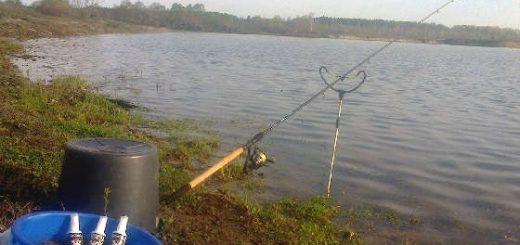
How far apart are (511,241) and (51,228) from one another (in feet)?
17.9

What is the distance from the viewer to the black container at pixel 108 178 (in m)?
4.04

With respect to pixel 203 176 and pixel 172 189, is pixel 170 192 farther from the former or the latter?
pixel 203 176

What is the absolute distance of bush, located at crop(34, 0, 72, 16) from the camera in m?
78.5

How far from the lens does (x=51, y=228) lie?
133 inches

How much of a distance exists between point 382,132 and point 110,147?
9480 millimetres

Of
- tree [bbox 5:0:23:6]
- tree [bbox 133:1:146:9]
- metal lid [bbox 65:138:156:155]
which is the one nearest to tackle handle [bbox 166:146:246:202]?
metal lid [bbox 65:138:156:155]

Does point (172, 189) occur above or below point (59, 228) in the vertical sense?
below

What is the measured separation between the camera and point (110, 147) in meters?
4.22

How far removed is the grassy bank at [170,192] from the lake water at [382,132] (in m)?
0.92

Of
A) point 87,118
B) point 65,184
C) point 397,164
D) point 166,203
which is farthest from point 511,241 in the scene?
point 87,118

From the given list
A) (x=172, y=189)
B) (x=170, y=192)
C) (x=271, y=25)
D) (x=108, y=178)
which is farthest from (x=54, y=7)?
(x=108, y=178)

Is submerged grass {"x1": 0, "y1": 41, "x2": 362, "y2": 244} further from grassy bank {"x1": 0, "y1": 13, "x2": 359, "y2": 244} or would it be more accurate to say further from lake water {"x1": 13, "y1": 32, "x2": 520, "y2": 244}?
lake water {"x1": 13, "y1": 32, "x2": 520, "y2": 244}

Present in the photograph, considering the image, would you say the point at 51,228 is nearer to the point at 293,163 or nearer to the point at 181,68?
the point at 293,163

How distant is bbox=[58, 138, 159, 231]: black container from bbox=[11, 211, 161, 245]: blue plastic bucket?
0.61m
